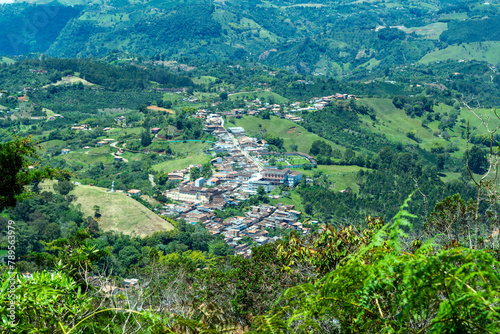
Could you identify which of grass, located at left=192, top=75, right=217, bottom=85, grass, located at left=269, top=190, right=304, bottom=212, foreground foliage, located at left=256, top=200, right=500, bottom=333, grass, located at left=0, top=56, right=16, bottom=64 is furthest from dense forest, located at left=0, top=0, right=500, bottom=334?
grass, located at left=0, top=56, right=16, bottom=64

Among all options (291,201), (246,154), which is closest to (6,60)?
(246,154)

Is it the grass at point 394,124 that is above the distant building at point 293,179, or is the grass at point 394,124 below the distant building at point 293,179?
below

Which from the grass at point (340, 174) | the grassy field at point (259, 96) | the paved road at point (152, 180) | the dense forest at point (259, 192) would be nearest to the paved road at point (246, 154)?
the dense forest at point (259, 192)

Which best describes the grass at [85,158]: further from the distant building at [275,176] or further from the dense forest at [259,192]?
the distant building at [275,176]

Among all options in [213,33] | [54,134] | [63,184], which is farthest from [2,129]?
[213,33]

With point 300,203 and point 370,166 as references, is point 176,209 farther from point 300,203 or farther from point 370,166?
point 370,166

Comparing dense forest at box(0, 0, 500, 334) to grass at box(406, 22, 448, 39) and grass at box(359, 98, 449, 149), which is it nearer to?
grass at box(359, 98, 449, 149)

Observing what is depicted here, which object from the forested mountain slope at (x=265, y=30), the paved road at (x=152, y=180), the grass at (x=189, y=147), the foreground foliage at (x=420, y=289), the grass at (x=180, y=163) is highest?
the foreground foliage at (x=420, y=289)
